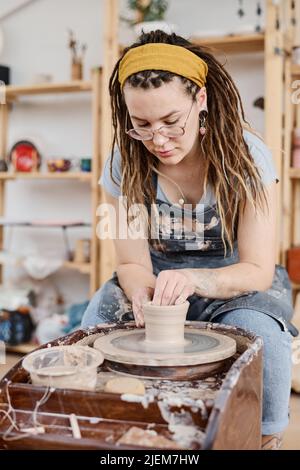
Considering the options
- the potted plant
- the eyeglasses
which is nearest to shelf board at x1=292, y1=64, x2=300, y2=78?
the potted plant

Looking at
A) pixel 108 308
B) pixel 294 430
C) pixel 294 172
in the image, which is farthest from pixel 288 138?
pixel 108 308

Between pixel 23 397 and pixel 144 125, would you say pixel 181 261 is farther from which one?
pixel 23 397

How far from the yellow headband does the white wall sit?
218 cm

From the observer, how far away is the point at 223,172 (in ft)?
4.74

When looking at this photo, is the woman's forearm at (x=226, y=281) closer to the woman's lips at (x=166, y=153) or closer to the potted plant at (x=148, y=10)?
the woman's lips at (x=166, y=153)

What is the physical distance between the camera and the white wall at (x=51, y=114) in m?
3.57

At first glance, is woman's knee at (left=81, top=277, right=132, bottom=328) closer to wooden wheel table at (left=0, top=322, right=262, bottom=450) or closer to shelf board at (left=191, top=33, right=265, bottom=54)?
wooden wheel table at (left=0, top=322, right=262, bottom=450)

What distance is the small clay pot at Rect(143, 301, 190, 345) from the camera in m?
1.12

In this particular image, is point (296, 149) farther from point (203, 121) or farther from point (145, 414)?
point (145, 414)

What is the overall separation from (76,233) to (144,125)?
233 cm

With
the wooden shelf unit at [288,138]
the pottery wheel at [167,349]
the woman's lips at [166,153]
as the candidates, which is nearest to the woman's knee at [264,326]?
the pottery wheel at [167,349]
